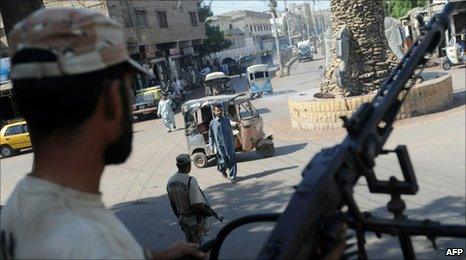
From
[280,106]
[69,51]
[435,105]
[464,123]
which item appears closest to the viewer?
[69,51]

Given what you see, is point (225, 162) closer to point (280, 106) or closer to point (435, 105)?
point (435, 105)

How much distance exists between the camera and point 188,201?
5.50 meters

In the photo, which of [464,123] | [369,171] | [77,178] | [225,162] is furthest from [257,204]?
[77,178]

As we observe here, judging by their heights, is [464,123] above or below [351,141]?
below

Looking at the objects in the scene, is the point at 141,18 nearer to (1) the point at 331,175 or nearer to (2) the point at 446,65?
(2) the point at 446,65

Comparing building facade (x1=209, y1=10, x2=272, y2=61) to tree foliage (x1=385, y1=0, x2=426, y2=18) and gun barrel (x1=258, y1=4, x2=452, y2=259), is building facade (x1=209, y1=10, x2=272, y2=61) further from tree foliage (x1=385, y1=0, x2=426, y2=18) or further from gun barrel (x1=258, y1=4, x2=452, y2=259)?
gun barrel (x1=258, y1=4, x2=452, y2=259)

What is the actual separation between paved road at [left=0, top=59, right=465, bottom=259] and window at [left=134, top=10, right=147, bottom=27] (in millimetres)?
15094

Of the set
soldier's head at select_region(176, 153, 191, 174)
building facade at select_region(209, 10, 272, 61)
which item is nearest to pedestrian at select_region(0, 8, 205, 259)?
soldier's head at select_region(176, 153, 191, 174)

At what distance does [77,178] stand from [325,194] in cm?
76

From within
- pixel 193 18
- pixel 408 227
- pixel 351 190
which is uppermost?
pixel 193 18

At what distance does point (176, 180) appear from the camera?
5.53 m

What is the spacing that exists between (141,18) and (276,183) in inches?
902

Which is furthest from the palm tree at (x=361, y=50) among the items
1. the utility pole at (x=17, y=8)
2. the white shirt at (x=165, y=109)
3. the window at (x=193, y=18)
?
the window at (x=193, y=18)

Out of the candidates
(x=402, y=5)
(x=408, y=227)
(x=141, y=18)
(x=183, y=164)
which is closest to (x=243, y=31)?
(x=402, y=5)
